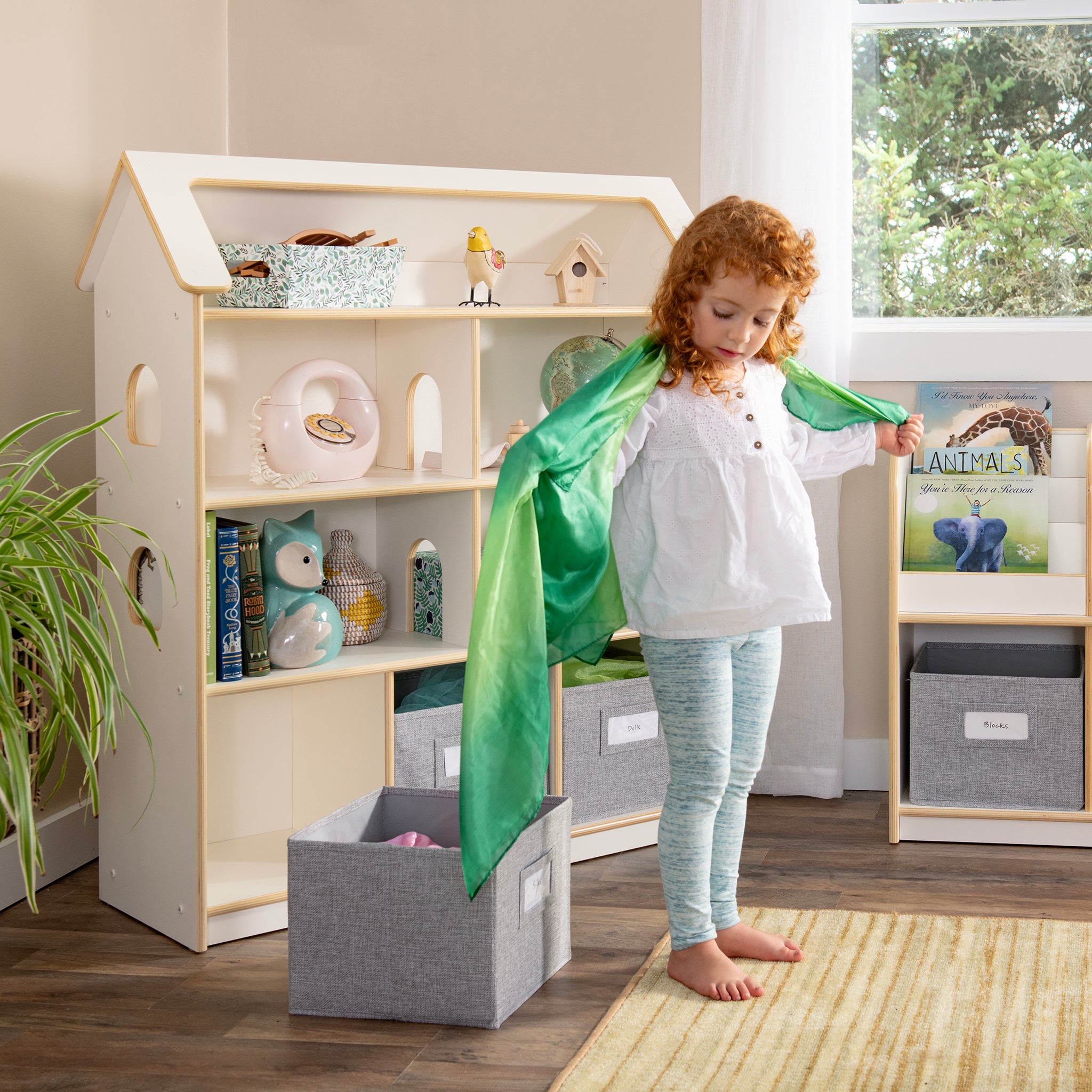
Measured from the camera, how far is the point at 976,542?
249 cm

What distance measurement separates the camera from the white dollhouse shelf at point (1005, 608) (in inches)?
95.5

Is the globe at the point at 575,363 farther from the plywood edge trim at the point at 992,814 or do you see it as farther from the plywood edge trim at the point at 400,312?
the plywood edge trim at the point at 992,814

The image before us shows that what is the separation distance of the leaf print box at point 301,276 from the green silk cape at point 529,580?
1.75ft

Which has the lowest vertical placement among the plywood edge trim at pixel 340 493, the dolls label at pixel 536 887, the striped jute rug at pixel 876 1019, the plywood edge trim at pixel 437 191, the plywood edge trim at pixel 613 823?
the striped jute rug at pixel 876 1019

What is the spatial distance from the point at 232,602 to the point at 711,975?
891mm

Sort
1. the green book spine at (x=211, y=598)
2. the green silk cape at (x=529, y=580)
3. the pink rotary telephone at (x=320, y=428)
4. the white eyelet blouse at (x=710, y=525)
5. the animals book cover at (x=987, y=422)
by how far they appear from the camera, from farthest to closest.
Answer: the animals book cover at (x=987, y=422)
the pink rotary telephone at (x=320, y=428)
the green book spine at (x=211, y=598)
the white eyelet blouse at (x=710, y=525)
the green silk cape at (x=529, y=580)

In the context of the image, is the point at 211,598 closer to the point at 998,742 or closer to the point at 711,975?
the point at 711,975

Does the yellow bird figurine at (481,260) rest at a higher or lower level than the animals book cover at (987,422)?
higher

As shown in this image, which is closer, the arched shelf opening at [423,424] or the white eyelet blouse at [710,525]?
the white eyelet blouse at [710,525]

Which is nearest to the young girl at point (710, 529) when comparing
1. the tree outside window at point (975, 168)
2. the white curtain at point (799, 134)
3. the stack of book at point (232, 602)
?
the stack of book at point (232, 602)

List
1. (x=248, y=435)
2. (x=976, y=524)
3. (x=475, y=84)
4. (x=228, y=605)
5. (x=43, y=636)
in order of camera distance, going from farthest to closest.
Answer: (x=475, y=84), (x=976, y=524), (x=248, y=435), (x=228, y=605), (x=43, y=636)

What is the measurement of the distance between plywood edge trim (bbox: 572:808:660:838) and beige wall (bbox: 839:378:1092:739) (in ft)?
1.96

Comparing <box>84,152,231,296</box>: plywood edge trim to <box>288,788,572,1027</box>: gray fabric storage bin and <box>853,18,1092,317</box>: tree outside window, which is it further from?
<box>853,18,1092,317</box>: tree outside window

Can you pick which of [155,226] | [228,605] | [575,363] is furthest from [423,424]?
[155,226]
